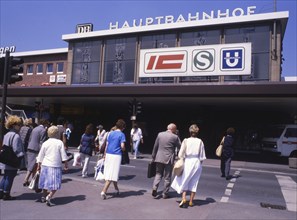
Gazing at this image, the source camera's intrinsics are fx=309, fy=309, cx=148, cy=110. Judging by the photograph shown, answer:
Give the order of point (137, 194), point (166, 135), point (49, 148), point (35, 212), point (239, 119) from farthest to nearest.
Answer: point (239, 119) → point (137, 194) → point (166, 135) → point (49, 148) → point (35, 212)

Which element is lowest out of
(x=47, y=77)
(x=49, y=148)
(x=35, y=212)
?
(x=35, y=212)

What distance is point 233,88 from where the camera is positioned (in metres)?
17.1

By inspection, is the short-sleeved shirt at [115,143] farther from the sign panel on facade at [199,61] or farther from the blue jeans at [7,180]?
the sign panel on facade at [199,61]

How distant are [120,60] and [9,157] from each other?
29.6 metres

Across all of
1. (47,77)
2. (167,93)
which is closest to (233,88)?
(167,93)

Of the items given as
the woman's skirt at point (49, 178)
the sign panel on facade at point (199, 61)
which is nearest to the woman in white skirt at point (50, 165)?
the woman's skirt at point (49, 178)

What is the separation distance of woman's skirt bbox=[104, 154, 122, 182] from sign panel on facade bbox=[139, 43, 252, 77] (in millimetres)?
15944

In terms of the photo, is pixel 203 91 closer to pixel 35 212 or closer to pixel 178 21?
pixel 35 212

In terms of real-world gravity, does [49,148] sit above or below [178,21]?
below

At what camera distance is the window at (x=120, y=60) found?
3439 centimetres

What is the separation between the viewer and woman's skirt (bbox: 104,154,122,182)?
7.04 meters

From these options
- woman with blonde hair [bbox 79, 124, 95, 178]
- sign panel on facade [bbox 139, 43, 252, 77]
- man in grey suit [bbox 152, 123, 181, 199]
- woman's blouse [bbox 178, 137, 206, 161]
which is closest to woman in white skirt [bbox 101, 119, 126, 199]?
man in grey suit [bbox 152, 123, 181, 199]

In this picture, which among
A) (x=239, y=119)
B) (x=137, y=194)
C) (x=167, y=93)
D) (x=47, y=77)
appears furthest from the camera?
(x=47, y=77)

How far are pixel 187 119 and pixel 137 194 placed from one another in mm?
22241
